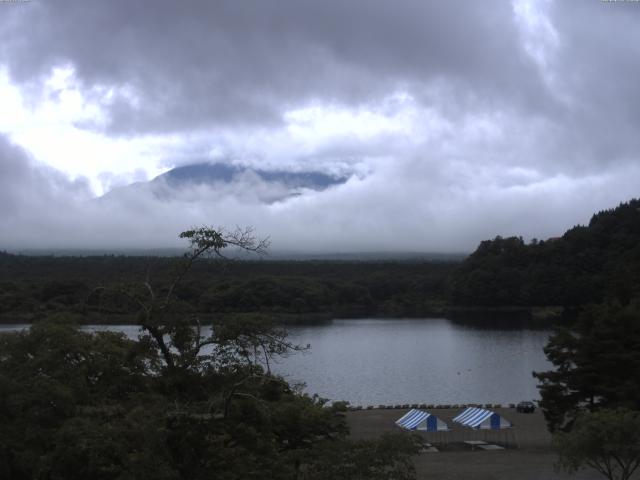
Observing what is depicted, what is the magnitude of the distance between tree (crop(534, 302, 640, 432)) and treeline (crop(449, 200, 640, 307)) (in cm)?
5185

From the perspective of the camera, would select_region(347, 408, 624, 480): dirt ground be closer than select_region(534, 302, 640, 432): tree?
Yes

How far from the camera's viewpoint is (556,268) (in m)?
74.6

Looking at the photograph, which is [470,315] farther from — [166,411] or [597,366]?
[166,411]

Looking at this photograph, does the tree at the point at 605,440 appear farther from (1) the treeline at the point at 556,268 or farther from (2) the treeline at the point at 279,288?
(1) the treeline at the point at 556,268

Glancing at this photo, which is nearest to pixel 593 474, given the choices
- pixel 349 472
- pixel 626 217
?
pixel 349 472

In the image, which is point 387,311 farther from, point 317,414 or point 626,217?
point 317,414

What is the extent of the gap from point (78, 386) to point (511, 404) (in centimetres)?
2328

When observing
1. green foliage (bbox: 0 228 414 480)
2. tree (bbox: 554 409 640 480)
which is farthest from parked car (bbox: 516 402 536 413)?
green foliage (bbox: 0 228 414 480)

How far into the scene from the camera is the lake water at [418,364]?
3253 centimetres

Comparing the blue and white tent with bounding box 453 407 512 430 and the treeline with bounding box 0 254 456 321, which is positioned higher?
the treeline with bounding box 0 254 456 321

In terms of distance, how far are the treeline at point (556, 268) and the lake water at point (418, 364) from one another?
55.3ft

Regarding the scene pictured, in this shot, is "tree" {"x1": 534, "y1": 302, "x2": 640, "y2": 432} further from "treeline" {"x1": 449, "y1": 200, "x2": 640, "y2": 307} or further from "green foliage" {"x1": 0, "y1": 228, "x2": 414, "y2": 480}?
"treeline" {"x1": 449, "y1": 200, "x2": 640, "y2": 307}

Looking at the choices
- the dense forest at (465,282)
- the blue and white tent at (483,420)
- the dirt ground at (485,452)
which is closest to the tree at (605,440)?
the dirt ground at (485,452)

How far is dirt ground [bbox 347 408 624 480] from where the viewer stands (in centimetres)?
1784
